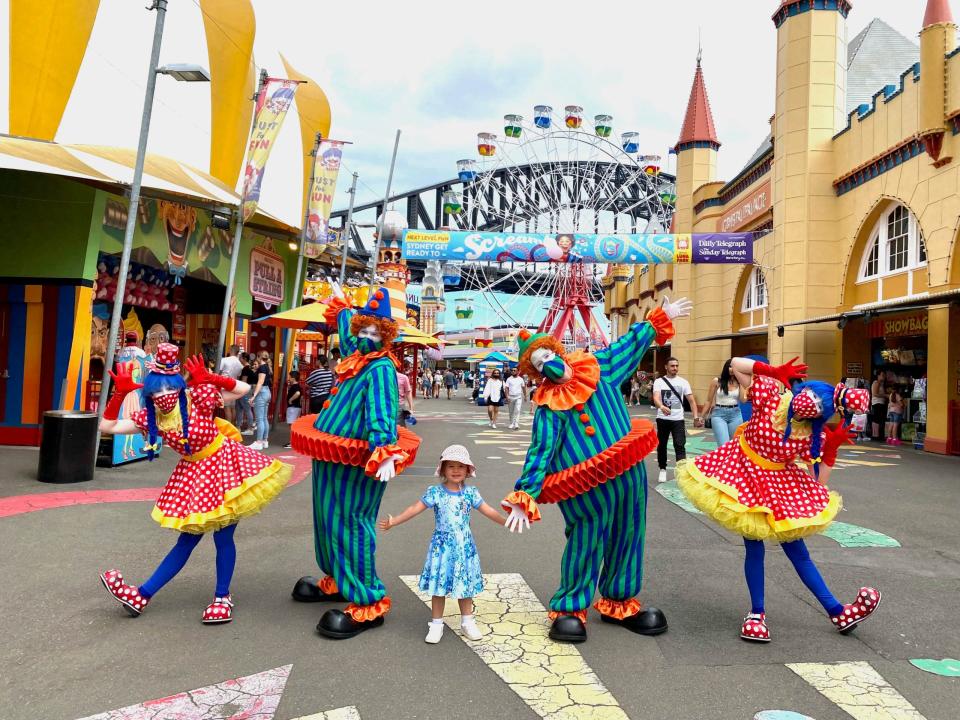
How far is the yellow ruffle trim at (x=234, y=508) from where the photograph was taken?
380 centimetres

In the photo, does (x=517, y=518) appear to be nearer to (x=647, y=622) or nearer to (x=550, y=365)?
(x=550, y=365)

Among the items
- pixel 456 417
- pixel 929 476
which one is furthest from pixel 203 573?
pixel 456 417

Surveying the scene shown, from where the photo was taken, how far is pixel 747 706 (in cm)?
304

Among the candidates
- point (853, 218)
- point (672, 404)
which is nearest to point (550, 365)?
point (672, 404)

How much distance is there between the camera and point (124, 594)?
3.94 metres

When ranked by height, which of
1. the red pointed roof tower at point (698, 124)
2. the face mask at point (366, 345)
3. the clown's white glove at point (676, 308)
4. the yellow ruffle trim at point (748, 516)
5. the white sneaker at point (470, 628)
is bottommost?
the white sneaker at point (470, 628)

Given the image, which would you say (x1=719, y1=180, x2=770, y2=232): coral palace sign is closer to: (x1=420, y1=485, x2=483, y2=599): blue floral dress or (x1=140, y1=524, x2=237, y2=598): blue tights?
(x1=420, y1=485, x2=483, y2=599): blue floral dress

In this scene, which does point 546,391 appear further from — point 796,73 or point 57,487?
point 796,73

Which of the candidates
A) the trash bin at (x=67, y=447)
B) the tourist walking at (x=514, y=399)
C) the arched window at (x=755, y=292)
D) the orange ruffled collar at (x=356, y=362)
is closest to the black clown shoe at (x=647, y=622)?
the orange ruffled collar at (x=356, y=362)

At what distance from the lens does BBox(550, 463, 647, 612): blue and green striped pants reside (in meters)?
3.76

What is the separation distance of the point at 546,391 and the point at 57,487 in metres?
6.02

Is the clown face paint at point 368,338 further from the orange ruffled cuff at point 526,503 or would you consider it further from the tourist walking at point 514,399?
the tourist walking at point 514,399

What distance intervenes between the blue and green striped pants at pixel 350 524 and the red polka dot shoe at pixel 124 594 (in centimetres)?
111

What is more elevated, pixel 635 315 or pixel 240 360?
pixel 635 315
